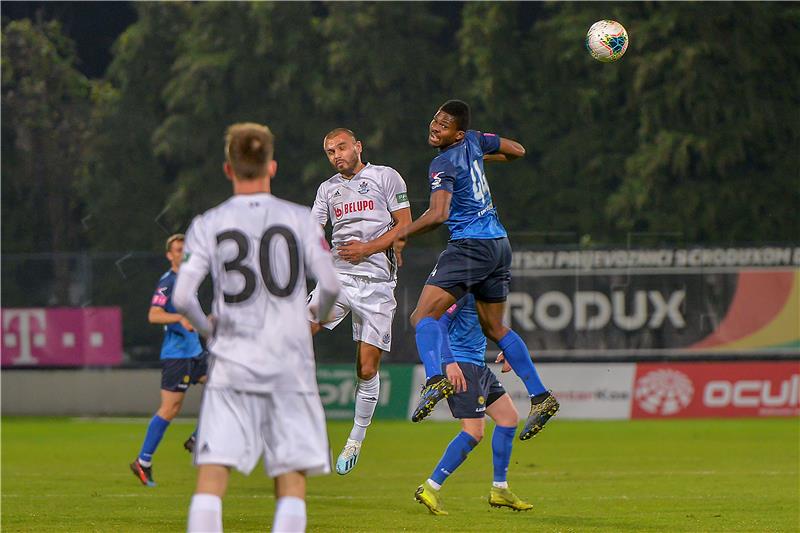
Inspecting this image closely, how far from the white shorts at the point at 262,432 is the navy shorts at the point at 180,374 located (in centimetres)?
833

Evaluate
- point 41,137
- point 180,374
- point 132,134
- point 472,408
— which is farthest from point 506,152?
point 132,134

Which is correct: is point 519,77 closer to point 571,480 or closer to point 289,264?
point 571,480

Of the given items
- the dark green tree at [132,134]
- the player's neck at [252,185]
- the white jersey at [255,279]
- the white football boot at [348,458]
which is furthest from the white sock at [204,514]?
the dark green tree at [132,134]

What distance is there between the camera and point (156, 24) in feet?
123

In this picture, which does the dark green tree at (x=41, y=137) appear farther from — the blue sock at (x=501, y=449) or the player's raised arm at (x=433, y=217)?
the player's raised arm at (x=433, y=217)

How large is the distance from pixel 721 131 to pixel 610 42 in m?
22.6

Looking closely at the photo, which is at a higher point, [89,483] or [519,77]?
[519,77]

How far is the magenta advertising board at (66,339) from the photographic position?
25.9 metres

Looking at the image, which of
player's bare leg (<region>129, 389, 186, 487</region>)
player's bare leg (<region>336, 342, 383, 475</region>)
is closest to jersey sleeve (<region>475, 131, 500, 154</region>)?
player's bare leg (<region>336, 342, 383, 475</region>)

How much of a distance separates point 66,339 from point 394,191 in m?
16.0

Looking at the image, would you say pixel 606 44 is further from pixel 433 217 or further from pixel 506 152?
pixel 433 217

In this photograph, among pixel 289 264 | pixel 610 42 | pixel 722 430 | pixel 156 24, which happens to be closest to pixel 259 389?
pixel 289 264

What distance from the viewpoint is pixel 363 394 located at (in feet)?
38.9

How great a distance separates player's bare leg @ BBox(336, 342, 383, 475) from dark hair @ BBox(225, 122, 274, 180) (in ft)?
16.9
